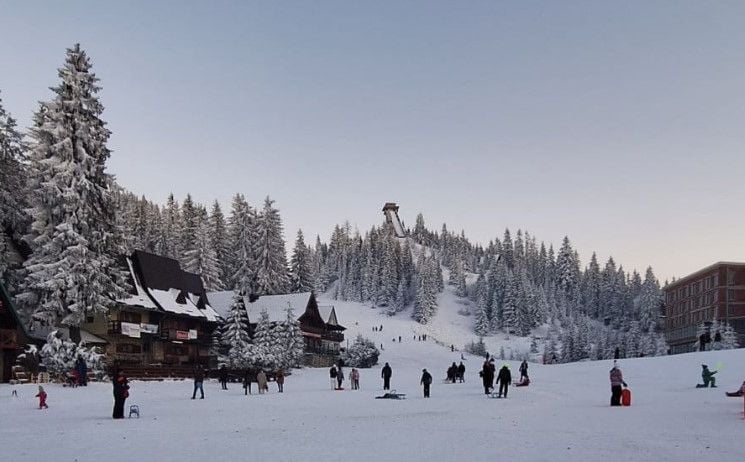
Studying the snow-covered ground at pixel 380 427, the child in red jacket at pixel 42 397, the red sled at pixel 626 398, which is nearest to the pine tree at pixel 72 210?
the snow-covered ground at pixel 380 427

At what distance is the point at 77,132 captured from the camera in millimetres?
36969

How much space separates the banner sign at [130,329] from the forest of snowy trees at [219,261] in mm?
3085

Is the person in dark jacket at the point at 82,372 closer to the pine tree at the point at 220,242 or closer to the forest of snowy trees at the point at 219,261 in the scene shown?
the forest of snowy trees at the point at 219,261

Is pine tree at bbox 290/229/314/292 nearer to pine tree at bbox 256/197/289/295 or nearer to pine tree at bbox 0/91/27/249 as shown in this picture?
pine tree at bbox 256/197/289/295

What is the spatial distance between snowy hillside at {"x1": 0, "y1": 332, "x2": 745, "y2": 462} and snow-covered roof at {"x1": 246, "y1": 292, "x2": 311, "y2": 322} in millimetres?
35995

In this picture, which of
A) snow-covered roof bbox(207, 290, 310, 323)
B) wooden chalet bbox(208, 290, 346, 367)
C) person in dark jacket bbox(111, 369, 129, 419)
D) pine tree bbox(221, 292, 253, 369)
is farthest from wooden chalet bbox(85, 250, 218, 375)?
Result: person in dark jacket bbox(111, 369, 129, 419)

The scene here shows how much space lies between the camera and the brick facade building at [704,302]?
271 feet

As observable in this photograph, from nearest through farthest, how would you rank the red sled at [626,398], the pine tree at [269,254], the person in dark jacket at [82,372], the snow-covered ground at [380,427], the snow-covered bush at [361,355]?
1. the snow-covered ground at [380,427]
2. the red sled at [626,398]
3. the person in dark jacket at [82,372]
4. the snow-covered bush at [361,355]
5. the pine tree at [269,254]

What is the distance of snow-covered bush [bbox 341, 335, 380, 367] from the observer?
69.5m

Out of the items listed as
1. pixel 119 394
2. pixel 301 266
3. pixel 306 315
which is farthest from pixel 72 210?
pixel 301 266

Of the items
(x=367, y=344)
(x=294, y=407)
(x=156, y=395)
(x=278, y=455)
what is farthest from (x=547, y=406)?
(x=367, y=344)

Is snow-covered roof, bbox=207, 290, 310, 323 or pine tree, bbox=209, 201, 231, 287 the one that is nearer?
snow-covered roof, bbox=207, 290, 310, 323

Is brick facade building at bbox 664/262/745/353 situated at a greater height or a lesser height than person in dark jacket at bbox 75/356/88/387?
greater

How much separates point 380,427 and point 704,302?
84.3 meters
